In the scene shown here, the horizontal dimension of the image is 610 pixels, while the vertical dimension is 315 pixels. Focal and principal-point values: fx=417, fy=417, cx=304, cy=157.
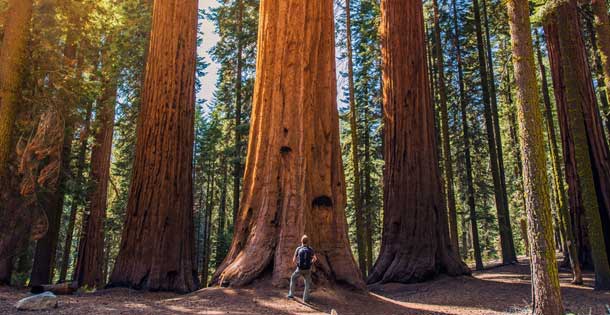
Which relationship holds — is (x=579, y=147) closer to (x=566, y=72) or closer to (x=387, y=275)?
(x=566, y=72)

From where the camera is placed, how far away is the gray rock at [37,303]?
5629 mm

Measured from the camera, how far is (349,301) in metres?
6.86

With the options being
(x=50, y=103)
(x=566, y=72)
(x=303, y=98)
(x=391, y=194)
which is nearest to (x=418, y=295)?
(x=391, y=194)

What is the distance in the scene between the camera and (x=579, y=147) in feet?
29.9

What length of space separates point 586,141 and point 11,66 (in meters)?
13.7

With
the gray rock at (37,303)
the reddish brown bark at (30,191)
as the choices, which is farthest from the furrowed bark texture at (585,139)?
the reddish brown bark at (30,191)

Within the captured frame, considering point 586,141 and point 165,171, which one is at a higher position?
point 586,141

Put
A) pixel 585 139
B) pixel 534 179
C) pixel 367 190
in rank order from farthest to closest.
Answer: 1. pixel 367 190
2. pixel 585 139
3. pixel 534 179

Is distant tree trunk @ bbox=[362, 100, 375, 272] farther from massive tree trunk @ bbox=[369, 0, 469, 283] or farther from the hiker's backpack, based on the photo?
the hiker's backpack

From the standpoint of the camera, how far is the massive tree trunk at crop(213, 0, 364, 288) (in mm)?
7320

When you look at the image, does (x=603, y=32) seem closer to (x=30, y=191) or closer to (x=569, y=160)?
(x=569, y=160)

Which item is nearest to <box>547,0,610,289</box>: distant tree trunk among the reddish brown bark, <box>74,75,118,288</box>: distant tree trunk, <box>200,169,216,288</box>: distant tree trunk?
the reddish brown bark

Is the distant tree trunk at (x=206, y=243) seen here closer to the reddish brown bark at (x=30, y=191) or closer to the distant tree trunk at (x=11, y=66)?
the reddish brown bark at (x=30, y=191)

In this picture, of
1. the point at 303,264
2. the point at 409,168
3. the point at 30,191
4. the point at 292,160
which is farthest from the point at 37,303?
the point at 409,168
